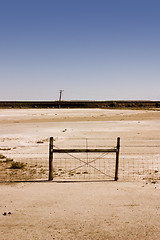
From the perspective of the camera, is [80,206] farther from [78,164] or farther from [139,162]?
[139,162]

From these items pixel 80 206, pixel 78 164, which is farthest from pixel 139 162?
pixel 80 206

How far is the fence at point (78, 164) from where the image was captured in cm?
1195

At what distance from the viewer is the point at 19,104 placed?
8106 centimetres

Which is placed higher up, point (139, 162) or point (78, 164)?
point (139, 162)

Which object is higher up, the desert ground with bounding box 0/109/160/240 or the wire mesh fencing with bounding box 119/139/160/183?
the wire mesh fencing with bounding box 119/139/160/183

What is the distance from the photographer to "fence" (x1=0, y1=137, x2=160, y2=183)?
1195cm

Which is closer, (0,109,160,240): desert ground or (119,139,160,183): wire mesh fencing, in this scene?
(0,109,160,240): desert ground

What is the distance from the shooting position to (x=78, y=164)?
14625 mm

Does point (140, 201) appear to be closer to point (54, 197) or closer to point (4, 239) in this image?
point (54, 197)

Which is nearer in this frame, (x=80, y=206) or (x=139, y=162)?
(x=80, y=206)

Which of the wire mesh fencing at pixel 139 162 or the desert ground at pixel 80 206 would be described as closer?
the desert ground at pixel 80 206

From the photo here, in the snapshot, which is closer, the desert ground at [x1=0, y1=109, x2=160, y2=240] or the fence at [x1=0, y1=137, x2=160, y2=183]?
the desert ground at [x1=0, y1=109, x2=160, y2=240]

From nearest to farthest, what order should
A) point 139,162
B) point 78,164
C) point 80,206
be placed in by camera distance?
1. point 80,206
2. point 78,164
3. point 139,162

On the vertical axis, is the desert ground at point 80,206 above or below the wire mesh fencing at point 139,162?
below
